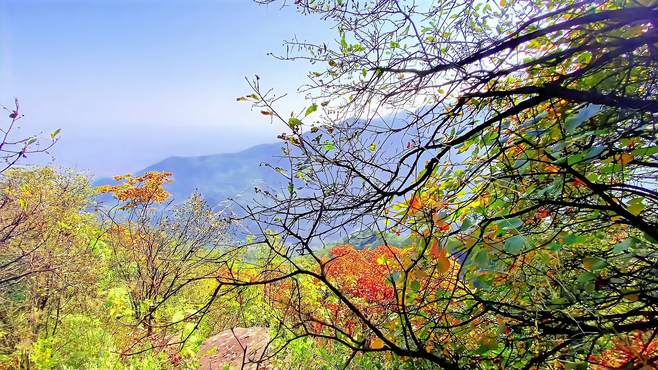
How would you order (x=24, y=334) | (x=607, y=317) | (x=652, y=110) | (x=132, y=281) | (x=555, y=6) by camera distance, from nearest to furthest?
(x=652, y=110) < (x=607, y=317) < (x=555, y=6) < (x=24, y=334) < (x=132, y=281)

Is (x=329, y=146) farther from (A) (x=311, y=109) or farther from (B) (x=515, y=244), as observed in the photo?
(B) (x=515, y=244)

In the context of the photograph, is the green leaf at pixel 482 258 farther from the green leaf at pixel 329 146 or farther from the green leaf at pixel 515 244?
the green leaf at pixel 329 146

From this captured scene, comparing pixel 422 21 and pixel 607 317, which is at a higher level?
pixel 422 21

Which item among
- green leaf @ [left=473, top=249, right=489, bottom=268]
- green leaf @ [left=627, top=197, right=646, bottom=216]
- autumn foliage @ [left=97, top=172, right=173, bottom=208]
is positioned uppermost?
green leaf @ [left=627, top=197, right=646, bottom=216]

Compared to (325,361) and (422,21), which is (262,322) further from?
(422,21)

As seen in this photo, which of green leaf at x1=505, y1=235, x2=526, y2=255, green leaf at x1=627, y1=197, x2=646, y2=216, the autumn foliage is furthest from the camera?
the autumn foliage

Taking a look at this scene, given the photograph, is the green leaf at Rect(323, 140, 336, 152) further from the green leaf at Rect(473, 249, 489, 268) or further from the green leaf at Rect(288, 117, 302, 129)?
the green leaf at Rect(473, 249, 489, 268)

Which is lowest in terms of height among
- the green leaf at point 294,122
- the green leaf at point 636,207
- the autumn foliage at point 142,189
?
the autumn foliage at point 142,189

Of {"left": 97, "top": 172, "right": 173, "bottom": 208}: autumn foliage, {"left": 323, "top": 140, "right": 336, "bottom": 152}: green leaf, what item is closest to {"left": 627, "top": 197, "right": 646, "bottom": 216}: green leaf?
{"left": 323, "top": 140, "right": 336, "bottom": 152}: green leaf

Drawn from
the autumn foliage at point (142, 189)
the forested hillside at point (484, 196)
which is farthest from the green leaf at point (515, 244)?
the autumn foliage at point (142, 189)

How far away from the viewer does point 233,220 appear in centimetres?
128

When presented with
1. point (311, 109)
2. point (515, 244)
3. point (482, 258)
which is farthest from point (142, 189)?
point (515, 244)

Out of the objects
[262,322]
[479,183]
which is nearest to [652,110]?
[479,183]

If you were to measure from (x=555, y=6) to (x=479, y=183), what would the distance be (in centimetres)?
109
